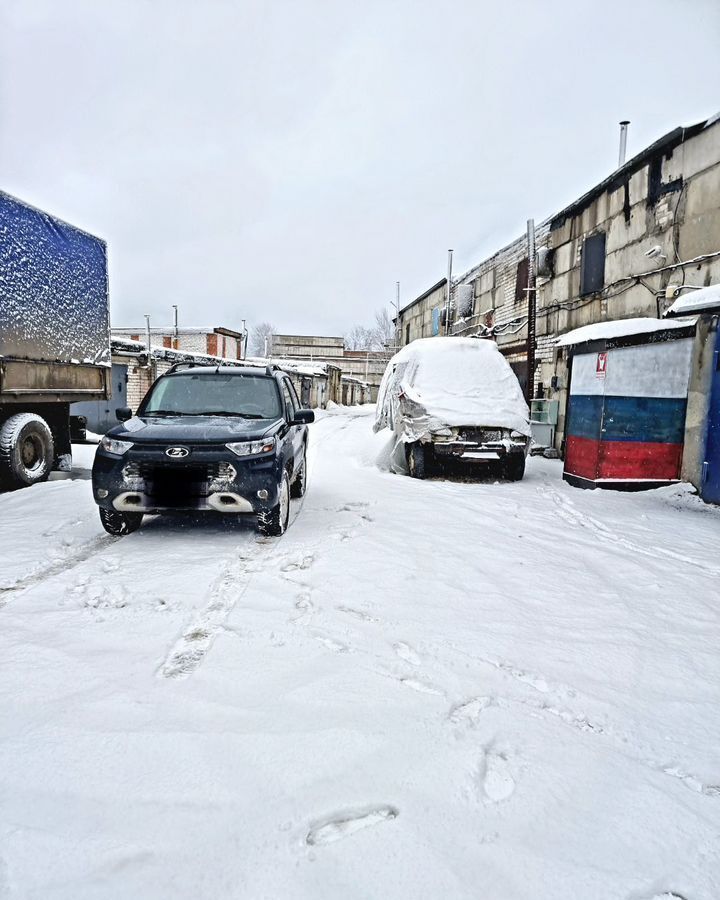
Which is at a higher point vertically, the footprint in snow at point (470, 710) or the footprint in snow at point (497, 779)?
the footprint in snow at point (470, 710)

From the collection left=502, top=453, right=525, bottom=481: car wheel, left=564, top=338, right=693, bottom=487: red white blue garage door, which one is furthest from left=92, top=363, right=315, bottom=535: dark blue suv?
left=564, top=338, right=693, bottom=487: red white blue garage door

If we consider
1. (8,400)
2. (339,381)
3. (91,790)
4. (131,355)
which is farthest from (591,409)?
(339,381)

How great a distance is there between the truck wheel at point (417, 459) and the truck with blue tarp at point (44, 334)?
517 centimetres

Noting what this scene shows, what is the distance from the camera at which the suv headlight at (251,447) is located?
14.1 feet

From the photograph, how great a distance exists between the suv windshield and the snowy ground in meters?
1.58

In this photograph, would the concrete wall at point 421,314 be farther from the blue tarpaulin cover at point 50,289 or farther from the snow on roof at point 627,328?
the blue tarpaulin cover at point 50,289

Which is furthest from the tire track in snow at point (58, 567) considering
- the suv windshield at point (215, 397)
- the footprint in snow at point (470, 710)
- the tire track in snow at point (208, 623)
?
the footprint in snow at point (470, 710)

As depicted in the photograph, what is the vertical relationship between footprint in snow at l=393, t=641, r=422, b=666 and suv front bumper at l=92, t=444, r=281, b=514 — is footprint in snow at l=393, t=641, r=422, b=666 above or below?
below

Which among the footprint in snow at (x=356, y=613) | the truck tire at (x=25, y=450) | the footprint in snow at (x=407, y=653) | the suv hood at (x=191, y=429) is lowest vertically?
the footprint in snow at (x=407, y=653)

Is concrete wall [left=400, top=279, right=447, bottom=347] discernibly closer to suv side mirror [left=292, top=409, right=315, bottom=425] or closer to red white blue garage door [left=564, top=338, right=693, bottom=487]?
red white blue garage door [left=564, top=338, right=693, bottom=487]

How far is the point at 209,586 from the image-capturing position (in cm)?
336

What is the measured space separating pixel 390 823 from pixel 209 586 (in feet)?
6.95

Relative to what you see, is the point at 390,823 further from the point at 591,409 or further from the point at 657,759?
the point at 591,409

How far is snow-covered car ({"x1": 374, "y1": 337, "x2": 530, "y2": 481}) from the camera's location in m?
7.66
